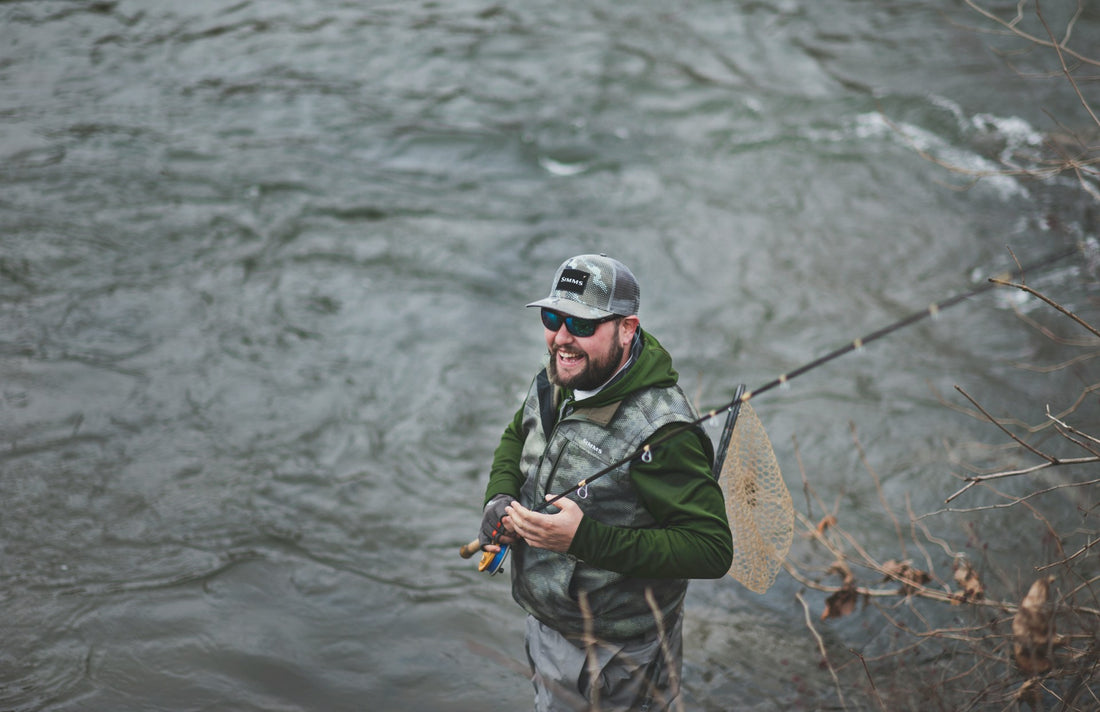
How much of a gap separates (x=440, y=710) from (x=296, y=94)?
8.06 meters

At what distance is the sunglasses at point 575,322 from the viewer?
300 centimetres

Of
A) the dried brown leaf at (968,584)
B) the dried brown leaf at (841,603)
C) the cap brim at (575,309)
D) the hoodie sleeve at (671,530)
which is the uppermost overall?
the cap brim at (575,309)

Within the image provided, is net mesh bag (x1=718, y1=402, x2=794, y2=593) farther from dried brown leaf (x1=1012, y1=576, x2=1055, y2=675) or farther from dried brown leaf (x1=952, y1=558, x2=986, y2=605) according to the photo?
dried brown leaf (x1=952, y1=558, x2=986, y2=605)

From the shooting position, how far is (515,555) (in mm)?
3258

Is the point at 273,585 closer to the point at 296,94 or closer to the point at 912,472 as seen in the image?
the point at 912,472

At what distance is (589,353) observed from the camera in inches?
120

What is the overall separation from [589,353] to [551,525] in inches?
21.0

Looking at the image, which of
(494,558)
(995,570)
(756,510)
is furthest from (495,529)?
(995,570)

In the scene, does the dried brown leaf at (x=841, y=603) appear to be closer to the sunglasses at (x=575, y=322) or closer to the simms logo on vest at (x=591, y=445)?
the simms logo on vest at (x=591, y=445)

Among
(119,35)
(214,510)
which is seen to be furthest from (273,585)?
(119,35)

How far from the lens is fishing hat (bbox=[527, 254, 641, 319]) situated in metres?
3.00

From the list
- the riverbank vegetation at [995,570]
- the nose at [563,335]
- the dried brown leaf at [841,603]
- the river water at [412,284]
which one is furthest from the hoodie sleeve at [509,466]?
the dried brown leaf at [841,603]

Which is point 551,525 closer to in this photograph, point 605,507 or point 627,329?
point 605,507

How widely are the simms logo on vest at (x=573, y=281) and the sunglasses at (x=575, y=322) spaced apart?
0.28ft
